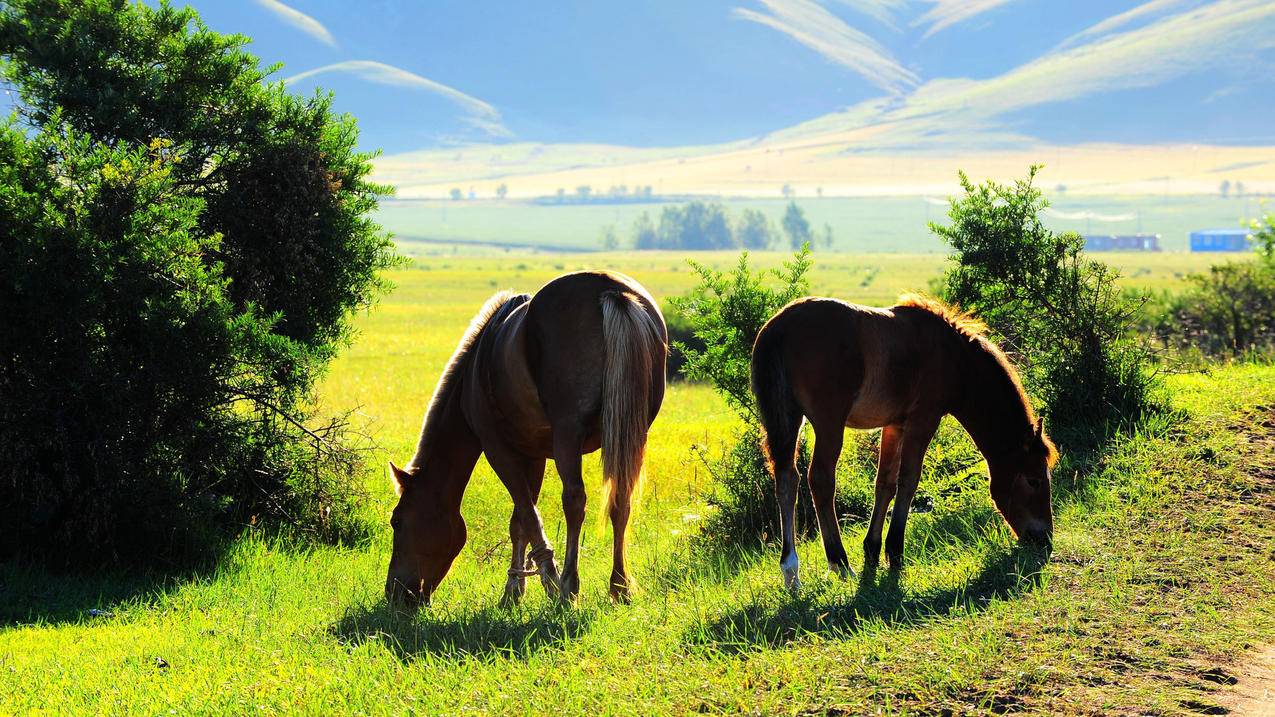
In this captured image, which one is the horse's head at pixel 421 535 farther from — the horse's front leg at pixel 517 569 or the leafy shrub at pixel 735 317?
the leafy shrub at pixel 735 317

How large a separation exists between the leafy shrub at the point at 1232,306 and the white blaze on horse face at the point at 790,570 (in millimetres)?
16361

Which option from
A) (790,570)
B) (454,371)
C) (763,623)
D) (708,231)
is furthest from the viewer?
(708,231)

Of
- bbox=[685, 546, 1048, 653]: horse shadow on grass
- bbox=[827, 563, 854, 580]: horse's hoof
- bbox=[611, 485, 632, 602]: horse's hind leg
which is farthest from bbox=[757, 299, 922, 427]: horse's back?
bbox=[611, 485, 632, 602]: horse's hind leg

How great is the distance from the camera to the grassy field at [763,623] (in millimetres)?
5793

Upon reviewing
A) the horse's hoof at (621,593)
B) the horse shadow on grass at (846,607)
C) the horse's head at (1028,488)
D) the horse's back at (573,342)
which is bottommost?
the horse's hoof at (621,593)

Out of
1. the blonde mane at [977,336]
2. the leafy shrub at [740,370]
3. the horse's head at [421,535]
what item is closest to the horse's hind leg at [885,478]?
the blonde mane at [977,336]

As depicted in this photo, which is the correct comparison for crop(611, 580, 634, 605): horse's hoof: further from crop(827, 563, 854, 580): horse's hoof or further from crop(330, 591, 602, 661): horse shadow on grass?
crop(827, 563, 854, 580): horse's hoof

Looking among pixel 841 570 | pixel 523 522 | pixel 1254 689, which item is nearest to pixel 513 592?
pixel 523 522

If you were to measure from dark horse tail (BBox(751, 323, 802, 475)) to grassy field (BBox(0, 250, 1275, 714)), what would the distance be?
944mm

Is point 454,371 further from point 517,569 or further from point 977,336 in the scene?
point 977,336

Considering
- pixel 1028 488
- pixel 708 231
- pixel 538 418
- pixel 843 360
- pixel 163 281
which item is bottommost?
pixel 1028 488

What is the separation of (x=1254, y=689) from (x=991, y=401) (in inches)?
115

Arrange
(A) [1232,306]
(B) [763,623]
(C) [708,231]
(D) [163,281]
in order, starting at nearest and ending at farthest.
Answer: (B) [763,623] < (D) [163,281] < (A) [1232,306] < (C) [708,231]

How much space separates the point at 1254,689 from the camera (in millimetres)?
5758
